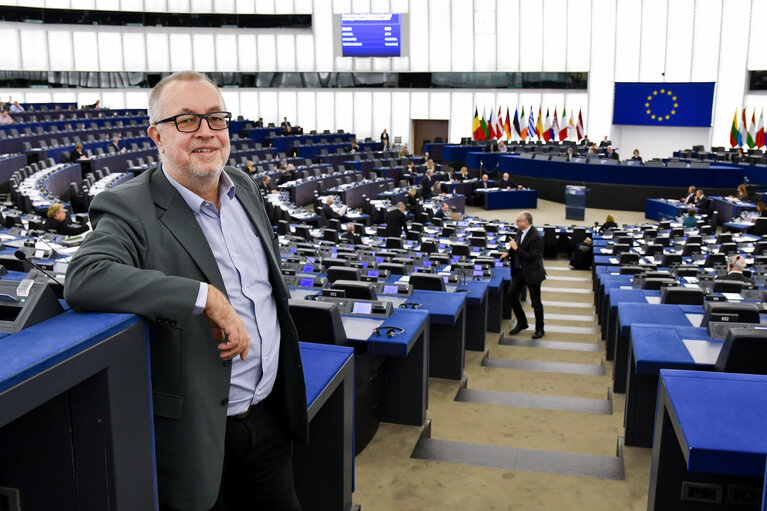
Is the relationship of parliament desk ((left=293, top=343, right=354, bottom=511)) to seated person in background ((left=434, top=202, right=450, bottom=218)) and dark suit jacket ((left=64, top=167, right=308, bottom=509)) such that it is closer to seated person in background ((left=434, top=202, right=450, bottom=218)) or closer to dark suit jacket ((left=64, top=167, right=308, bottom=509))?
dark suit jacket ((left=64, top=167, right=308, bottom=509))

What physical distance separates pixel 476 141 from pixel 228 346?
89.6 ft

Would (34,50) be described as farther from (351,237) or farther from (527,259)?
(527,259)

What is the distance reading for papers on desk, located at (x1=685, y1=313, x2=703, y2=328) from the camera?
4.33 m

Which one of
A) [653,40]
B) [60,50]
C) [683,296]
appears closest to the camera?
[683,296]

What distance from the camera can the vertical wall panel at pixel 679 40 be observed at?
27250 mm

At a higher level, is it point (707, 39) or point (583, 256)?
point (707, 39)

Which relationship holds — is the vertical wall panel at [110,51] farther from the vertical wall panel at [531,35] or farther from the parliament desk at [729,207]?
the parliament desk at [729,207]

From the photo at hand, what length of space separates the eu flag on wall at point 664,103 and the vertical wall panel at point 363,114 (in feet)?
37.7

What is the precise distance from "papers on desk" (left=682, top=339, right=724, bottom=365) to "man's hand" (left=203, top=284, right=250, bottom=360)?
2.59m

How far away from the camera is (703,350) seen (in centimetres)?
344

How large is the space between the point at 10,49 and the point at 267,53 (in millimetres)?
11363

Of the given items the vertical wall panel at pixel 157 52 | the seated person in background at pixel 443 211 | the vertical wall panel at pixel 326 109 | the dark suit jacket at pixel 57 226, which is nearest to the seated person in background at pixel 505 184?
the seated person in background at pixel 443 211

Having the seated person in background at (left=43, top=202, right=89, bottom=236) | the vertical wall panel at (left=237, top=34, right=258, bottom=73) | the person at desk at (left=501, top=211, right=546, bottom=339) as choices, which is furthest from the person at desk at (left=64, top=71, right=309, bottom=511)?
the vertical wall panel at (left=237, top=34, right=258, bottom=73)

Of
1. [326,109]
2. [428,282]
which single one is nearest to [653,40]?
[326,109]
